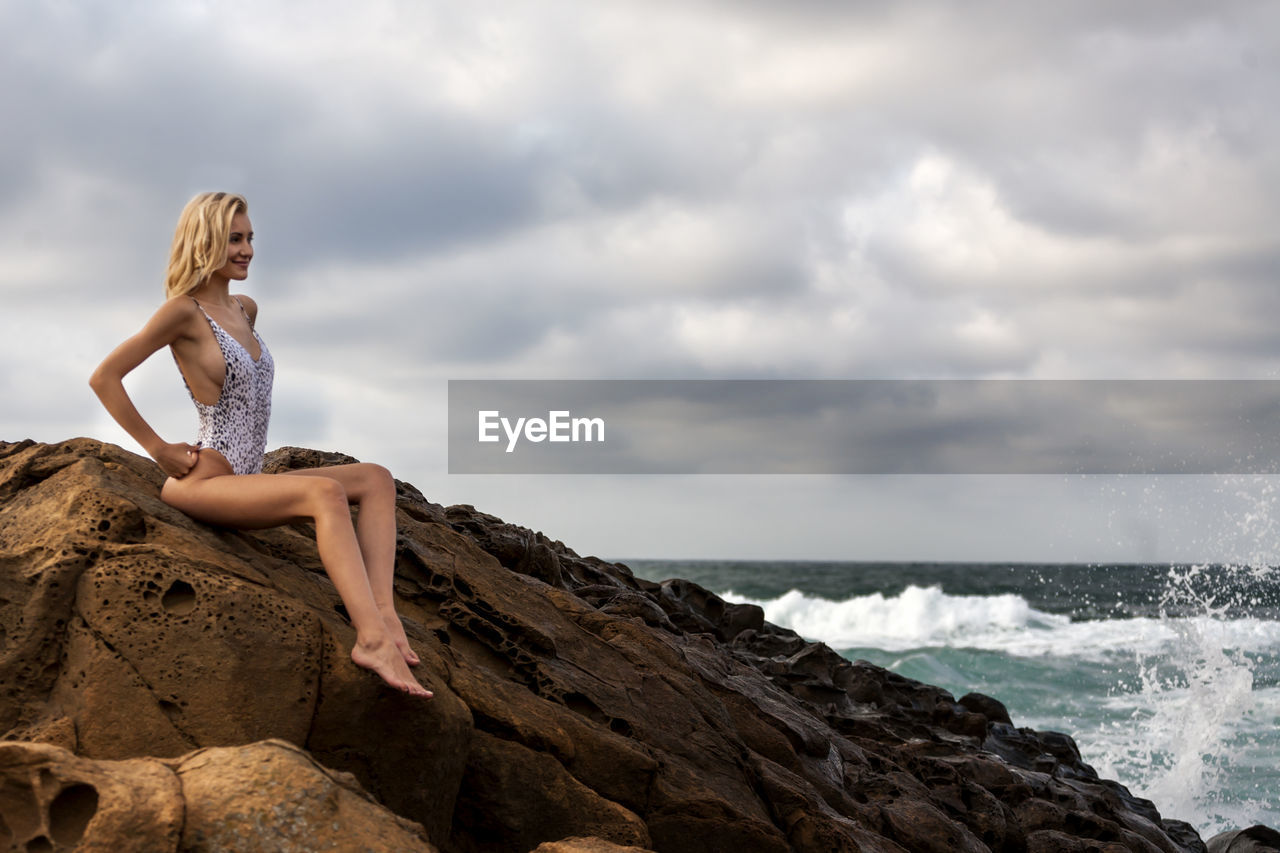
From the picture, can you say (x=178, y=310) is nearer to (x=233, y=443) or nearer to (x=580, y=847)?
(x=233, y=443)

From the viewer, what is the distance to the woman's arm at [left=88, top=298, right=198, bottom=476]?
12.4ft

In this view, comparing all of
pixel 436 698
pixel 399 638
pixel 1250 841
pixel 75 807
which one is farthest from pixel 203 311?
pixel 1250 841

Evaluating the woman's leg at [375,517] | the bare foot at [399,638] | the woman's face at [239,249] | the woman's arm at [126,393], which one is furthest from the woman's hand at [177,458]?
the bare foot at [399,638]

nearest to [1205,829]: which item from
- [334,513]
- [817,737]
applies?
[817,737]

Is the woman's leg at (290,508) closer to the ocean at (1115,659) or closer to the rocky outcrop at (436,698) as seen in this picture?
the rocky outcrop at (436,698)

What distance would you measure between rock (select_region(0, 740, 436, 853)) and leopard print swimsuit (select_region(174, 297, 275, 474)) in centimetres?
151

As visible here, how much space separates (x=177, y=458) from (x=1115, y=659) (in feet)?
74.2

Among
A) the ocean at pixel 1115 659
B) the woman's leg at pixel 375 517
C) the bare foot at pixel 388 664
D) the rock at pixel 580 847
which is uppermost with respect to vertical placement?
the woman's leg at pixel 375 517

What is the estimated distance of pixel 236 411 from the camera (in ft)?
13.1

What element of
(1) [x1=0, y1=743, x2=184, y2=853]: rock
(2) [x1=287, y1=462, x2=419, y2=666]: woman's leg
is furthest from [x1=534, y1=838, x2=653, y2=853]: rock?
(2) [x1=287, y1=462, x2=419, y2=666]: woman's leg

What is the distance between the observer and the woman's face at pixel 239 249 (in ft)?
13.0

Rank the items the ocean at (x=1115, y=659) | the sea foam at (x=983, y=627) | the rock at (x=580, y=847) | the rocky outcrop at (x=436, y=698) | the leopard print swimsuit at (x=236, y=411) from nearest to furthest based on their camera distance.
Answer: the rock at (x=580, y=847) < the rocky outcrop at (x=436, y=698) < the leopard print swimsuit at (x=236, y=411) < the ocean at (x=1115, y=659) < the sea foam at (x=983, y=627)

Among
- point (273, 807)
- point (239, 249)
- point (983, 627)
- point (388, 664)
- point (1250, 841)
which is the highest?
point (239, 249)

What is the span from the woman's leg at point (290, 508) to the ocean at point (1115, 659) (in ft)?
37.1
